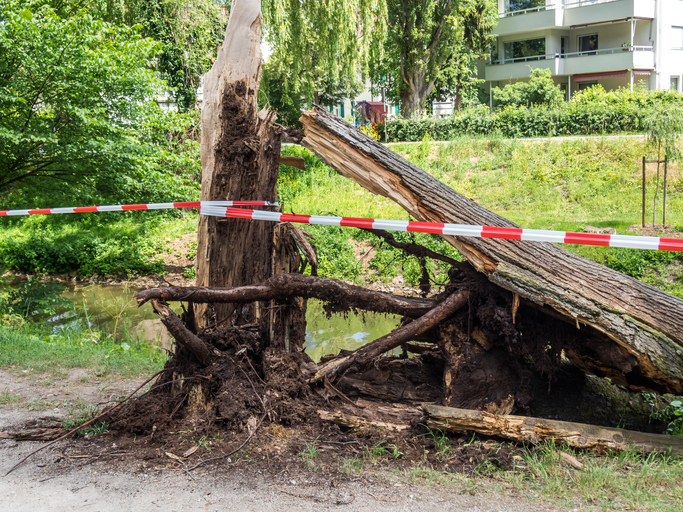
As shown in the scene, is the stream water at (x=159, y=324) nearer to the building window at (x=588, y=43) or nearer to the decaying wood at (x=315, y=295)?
the decaying wood at (x=315, y=295)

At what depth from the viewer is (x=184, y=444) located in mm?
3510

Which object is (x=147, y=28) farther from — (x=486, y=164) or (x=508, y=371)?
(x=508, y=371)

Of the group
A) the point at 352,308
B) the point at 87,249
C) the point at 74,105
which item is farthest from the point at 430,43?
the point at 352,308

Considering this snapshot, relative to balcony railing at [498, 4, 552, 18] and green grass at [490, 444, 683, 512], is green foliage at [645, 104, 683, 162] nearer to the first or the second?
green grass at [490, 444, 683, 512]

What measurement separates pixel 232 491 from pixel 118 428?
1.26 meters

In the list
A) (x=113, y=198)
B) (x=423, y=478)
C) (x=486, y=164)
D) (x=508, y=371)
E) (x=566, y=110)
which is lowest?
(x=423, y=478)

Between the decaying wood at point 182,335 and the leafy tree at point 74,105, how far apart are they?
6.28 meters

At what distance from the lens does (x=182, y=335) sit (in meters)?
3.73

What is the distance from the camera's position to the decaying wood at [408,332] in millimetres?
4027

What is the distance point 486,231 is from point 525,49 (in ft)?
108

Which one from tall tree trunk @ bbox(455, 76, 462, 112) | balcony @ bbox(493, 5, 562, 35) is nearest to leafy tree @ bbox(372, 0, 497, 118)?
tall tree trunk @ bbox(455, 76, 462, 112)

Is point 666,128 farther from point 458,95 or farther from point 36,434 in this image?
point 458,95

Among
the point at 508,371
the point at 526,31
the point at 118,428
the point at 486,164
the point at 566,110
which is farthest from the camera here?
the point at 526,31

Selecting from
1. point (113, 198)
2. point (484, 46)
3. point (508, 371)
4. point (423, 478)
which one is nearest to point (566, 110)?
Answer: point (484, 46)
